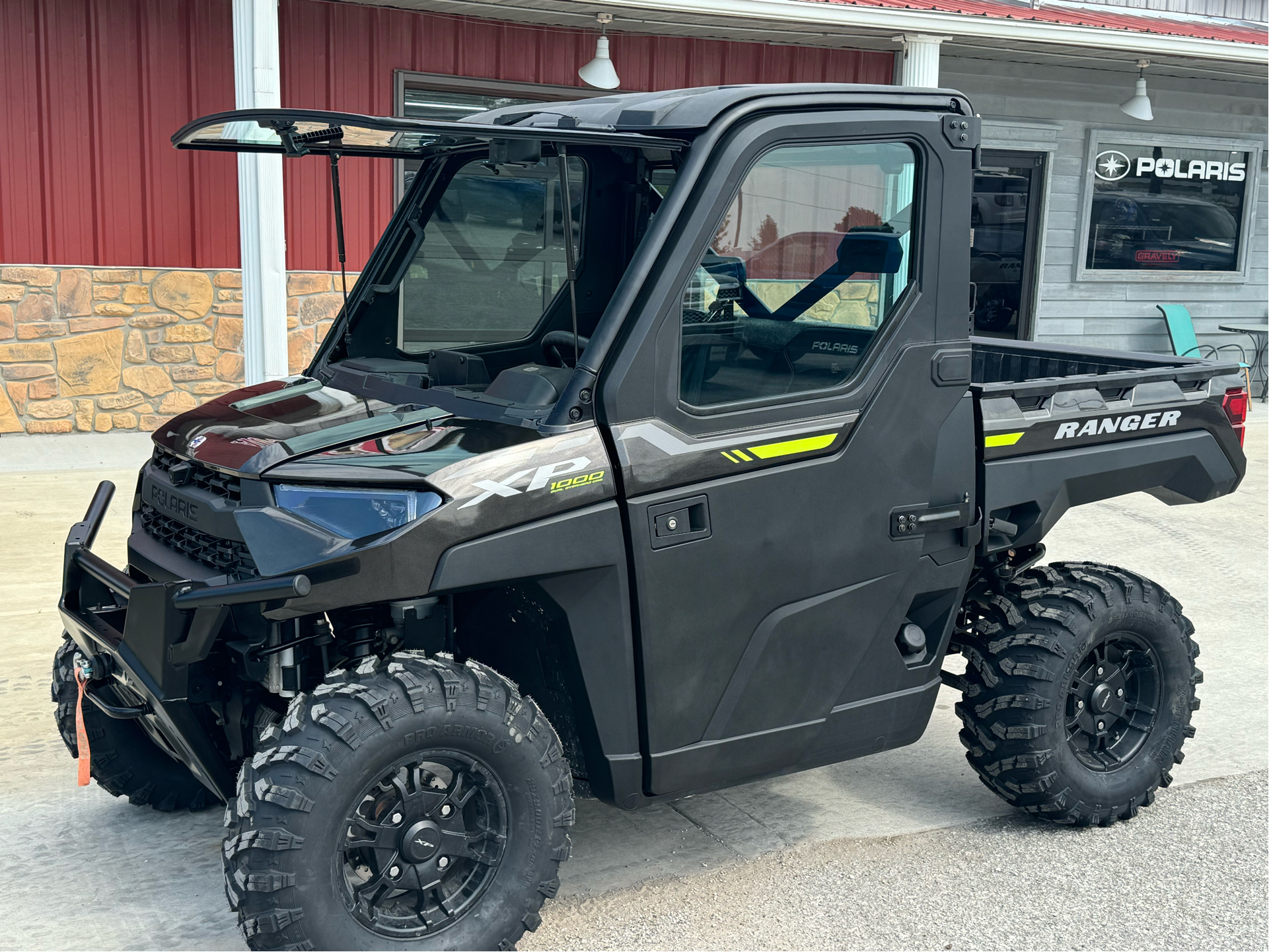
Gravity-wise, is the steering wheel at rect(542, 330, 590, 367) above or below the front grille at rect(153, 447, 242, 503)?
above

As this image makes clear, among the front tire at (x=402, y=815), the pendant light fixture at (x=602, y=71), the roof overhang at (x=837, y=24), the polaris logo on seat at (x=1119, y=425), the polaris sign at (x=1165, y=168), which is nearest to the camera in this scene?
the front tire at (x=402, y=815)

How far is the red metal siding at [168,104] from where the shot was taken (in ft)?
29.6

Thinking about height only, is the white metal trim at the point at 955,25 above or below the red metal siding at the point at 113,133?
above

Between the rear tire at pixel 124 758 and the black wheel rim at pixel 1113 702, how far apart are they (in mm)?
2781

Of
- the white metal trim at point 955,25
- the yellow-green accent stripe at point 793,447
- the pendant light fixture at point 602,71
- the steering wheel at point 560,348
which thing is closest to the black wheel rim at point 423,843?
the yellow-green accent stripe at point 793,447

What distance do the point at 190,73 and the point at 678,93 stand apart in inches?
280

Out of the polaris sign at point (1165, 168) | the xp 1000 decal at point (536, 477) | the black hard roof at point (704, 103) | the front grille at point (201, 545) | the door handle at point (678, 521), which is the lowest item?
the front grille at point (201, 545)

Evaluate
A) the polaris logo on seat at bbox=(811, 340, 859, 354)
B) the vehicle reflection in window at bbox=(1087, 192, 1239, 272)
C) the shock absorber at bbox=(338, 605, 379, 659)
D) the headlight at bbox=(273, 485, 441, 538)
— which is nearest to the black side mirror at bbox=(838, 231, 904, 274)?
the polaris logo on seat at bbox=(811, 340, 859, 354)

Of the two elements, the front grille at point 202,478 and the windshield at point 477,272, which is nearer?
the front grille at point 202,478

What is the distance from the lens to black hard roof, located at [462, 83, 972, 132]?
10.6 feet

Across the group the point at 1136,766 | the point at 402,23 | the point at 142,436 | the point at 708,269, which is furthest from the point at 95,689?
the point at 402,23

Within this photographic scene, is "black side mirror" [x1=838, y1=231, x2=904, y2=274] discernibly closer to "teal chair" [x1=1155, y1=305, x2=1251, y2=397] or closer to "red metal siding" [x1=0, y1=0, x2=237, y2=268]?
"red metal siding" [x1=0, y1=0, x2=237, y2=268]

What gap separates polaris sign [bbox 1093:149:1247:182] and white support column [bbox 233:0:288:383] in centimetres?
889

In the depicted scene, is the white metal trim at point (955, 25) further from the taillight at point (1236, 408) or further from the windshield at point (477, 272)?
the taillight at point (1236, 408)
